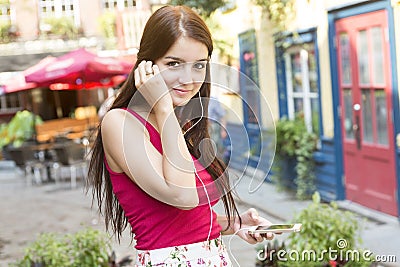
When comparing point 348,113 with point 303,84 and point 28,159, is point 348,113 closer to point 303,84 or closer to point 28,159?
point 303,84

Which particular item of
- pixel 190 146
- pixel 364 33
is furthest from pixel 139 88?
pixel 364 33

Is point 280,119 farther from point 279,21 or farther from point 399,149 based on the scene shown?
point 399,149

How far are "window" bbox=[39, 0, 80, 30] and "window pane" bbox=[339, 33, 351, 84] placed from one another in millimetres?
13995

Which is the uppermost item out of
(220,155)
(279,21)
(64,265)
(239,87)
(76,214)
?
(279,21)

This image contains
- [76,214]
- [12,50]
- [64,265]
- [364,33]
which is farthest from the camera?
[12,50]

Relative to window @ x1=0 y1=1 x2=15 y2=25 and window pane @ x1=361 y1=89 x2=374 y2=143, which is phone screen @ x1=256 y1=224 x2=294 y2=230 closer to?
window pane @ x1=361 y1=89 x2=374 y2=143

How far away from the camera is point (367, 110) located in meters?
7.75

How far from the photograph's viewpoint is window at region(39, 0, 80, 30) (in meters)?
21.3

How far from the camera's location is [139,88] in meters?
1.90

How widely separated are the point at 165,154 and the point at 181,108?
231 mm

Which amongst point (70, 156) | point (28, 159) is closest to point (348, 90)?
point (70, 156)

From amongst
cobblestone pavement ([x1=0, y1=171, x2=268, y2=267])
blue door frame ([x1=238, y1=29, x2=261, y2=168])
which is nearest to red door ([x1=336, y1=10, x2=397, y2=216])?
cobblestone pavement ([x1=0, y1=171, x2=268, y2=267])

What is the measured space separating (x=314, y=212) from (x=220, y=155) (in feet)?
8.01

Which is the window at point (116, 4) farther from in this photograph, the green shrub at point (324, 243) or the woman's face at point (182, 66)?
the woman's face at point (182, 66)
